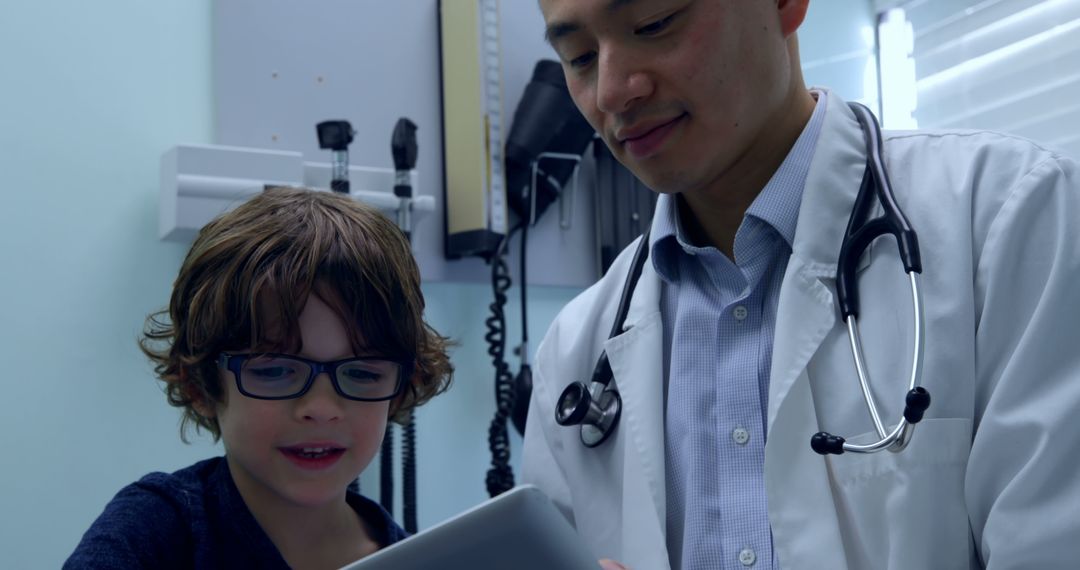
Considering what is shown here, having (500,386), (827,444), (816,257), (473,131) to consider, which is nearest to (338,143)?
(473,131)

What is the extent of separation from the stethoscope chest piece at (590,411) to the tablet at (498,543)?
339 mm

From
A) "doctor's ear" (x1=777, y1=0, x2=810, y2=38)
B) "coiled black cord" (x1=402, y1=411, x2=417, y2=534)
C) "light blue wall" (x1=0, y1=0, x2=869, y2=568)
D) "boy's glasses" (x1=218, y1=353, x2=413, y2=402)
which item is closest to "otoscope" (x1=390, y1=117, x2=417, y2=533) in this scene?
"coiled black cord" (x1=402, y1=411, x2=417, y2=534)

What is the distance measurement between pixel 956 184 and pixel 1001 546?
0.35 metres

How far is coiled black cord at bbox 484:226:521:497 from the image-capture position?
1.92 meters

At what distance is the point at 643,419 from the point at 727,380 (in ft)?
0.33

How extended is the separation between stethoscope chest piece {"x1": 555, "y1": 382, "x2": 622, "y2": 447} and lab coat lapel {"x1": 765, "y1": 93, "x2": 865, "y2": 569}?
201 millimetres

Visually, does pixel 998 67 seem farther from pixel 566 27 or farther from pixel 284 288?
pixel 284 288

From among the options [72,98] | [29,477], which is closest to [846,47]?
[72,98]

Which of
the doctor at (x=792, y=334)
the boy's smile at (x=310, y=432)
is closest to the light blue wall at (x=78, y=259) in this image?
the boy's smile at (x=310, y=432)

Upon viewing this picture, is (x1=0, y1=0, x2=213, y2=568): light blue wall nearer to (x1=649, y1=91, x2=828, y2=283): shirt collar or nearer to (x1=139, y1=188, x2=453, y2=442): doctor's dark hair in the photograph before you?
(x1=139, y1=188, x2=453, y2=442): doctor's dark hair

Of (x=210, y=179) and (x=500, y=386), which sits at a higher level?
(x=210, y=179)

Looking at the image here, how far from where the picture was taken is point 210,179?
1680mm

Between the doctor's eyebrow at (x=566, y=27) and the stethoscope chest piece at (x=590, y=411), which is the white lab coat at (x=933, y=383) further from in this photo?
the doctor's eyebrow at (x=566, y=27)

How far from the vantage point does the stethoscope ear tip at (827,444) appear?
34.0 inches
